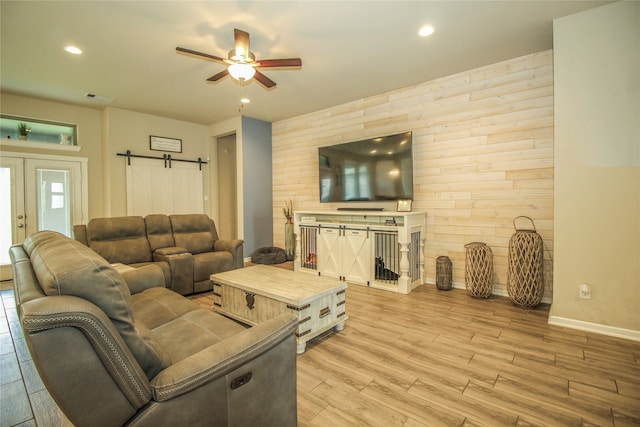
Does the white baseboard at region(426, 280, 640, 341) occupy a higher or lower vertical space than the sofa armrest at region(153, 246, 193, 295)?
lower

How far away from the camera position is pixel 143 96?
453 centimetres

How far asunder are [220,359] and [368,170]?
3.68 m

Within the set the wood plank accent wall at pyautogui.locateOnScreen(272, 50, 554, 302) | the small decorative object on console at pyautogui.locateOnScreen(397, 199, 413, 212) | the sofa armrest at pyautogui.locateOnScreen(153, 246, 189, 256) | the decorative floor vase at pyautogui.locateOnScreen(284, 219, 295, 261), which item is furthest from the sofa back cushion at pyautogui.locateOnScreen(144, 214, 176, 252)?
the wood plank accent wall at pyautogui.locateOnScreen(272, 50, 554, 302)

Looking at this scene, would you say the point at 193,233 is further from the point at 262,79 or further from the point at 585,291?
the point at 585,291

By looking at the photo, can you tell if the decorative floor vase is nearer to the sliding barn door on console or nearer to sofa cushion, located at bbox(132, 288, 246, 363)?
the sliding barn door on console

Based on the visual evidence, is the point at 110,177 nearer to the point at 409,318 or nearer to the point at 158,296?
the point at 158,296

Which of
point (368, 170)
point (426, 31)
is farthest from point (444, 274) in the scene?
point (426, 31)

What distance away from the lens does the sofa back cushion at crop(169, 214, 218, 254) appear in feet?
13.3

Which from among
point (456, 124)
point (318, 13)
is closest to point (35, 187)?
point (318, 13)

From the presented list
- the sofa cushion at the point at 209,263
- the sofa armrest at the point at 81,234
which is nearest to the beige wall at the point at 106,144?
the sofa armrest at the point at 81,234

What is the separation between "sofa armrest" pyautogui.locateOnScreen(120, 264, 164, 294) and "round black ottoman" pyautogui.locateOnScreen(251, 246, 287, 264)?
2.74 meters

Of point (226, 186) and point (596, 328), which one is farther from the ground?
point (226, 186)

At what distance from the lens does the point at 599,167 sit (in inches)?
97.3

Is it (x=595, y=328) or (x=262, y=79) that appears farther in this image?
(x=262, y=79)
